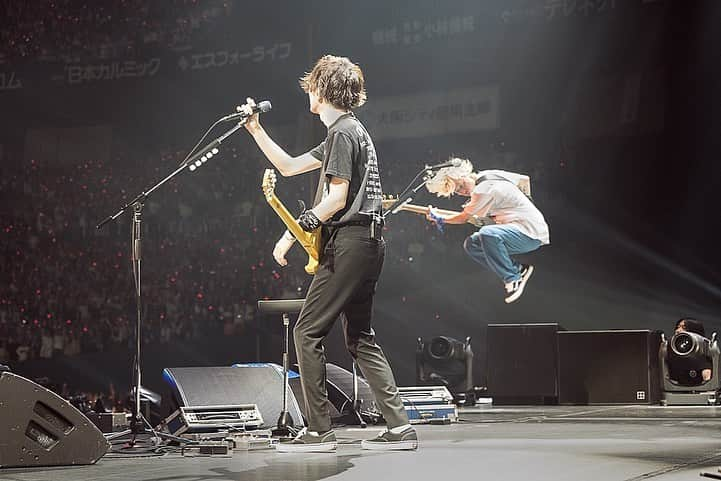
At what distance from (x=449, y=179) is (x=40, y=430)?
5.49m

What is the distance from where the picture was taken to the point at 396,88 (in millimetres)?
Result: 8445

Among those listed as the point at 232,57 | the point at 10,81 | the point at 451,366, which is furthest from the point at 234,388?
the point at 10,81

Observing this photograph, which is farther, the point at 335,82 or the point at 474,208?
the point at 474,208

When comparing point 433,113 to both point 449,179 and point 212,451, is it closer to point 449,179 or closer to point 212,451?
point 449,179

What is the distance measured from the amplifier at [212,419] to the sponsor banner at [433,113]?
440 cm

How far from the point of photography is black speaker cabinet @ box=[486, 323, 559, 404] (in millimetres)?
7488

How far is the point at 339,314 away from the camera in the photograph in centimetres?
336

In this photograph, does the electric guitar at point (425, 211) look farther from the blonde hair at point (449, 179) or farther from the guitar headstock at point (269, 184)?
the guitar headstock at point (269, 184)

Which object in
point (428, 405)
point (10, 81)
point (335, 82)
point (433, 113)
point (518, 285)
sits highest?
point (10, 81)

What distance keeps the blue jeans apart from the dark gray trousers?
4.60 metres

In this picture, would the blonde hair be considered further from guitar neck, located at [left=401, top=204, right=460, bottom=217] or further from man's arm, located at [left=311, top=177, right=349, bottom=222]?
man's arm, located at [left=311, top=177, right=349, bottom=222]

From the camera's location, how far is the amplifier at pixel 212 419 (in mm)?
4109

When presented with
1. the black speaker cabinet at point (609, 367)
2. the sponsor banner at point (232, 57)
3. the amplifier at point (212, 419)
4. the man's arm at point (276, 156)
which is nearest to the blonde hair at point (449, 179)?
the black speaker cabinet at point (609, 367)

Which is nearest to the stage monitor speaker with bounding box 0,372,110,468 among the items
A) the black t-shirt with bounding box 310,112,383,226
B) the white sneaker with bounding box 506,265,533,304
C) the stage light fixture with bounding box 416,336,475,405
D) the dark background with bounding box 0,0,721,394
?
the black t-shirt with bounding box 310,112,383,226
